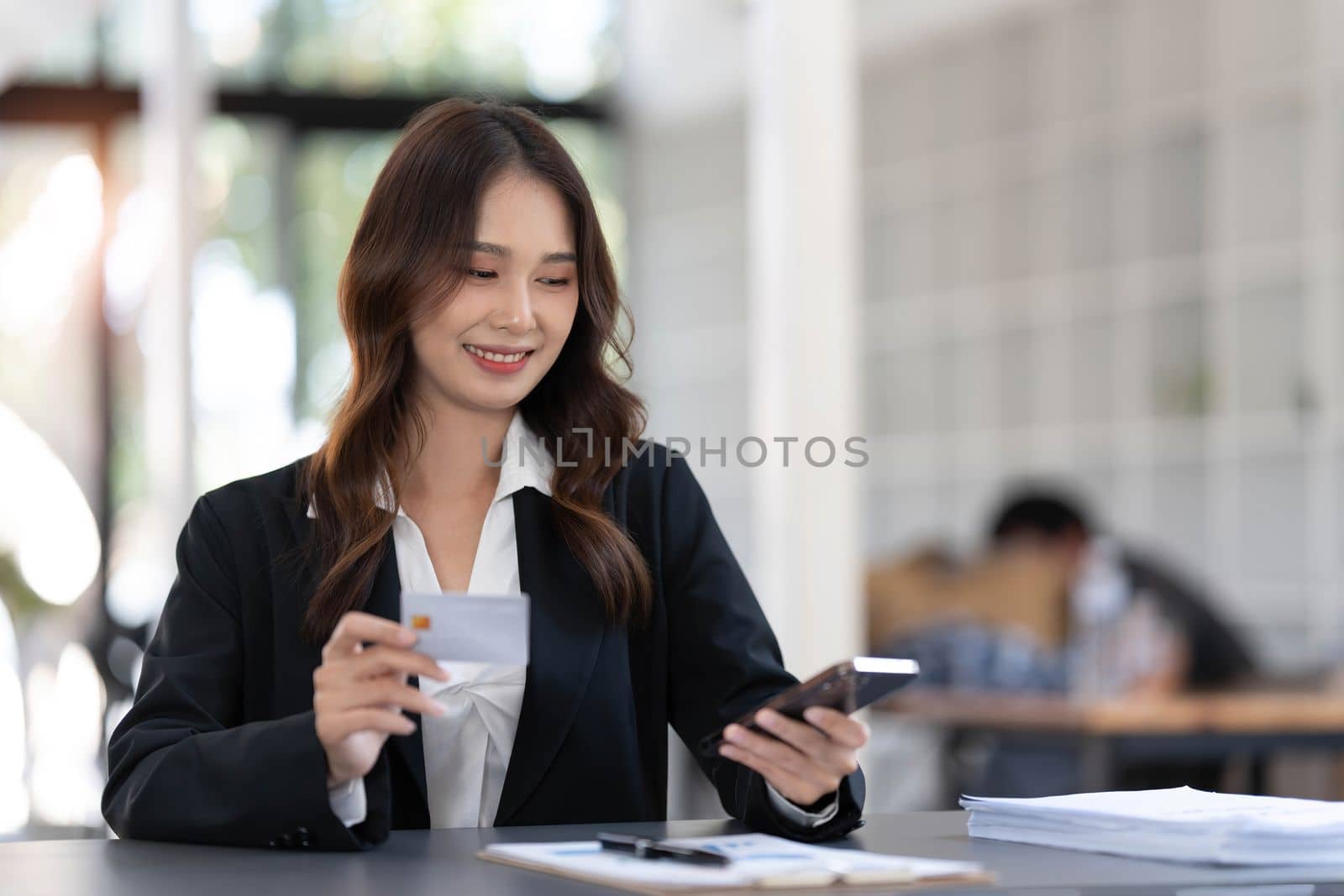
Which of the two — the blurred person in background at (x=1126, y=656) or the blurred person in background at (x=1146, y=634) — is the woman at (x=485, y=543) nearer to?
the blurred person in background at (x=1126, y=656)

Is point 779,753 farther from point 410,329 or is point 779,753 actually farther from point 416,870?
point 410,329

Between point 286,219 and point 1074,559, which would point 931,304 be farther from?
point 286,219

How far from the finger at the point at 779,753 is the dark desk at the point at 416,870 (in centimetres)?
7

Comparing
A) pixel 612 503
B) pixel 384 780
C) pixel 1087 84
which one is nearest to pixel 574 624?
pixel 612 503

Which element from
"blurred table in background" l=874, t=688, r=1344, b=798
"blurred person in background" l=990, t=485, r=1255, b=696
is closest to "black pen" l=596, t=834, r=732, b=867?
→ "blurred table in background" l=874, t=688, r=1344, b=798

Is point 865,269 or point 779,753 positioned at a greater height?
point 865,269

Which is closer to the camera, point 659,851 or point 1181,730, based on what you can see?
point 659,851

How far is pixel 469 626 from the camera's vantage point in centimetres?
112

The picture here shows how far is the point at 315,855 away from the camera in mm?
1245

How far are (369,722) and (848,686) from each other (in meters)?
0.39

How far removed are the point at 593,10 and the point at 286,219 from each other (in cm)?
144

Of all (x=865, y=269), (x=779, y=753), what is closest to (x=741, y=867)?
(x=779, y=753)

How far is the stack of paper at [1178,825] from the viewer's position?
1.13 m

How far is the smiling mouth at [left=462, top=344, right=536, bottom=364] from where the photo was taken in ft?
5.42
